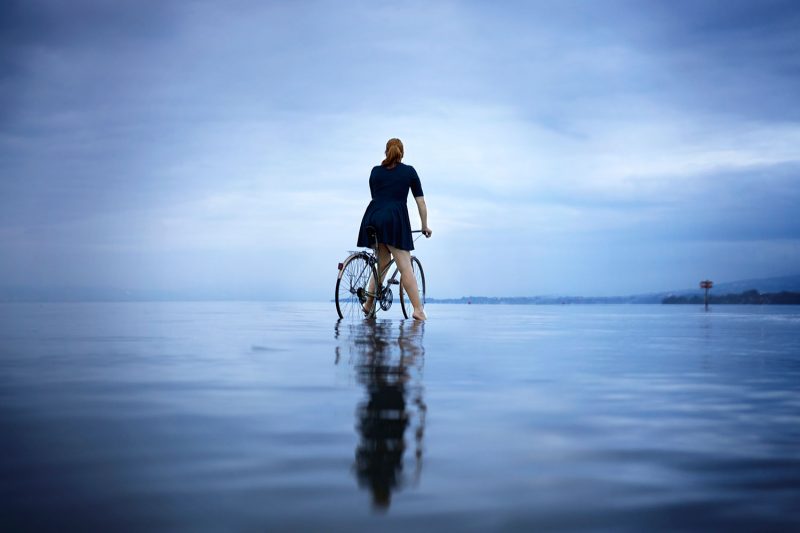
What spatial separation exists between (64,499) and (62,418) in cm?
124

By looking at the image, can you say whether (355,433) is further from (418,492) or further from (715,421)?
(715,421)

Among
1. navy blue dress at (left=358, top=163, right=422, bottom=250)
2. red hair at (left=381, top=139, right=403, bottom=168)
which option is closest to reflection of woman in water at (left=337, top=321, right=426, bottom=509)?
navy blue dress at (left=358, top=163, right=422, bottom=250)

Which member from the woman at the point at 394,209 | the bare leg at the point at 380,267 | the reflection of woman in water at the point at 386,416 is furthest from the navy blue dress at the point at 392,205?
the reflection of woman in water at the point at 386,416

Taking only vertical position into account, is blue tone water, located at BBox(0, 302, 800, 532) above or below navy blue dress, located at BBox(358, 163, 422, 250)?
below

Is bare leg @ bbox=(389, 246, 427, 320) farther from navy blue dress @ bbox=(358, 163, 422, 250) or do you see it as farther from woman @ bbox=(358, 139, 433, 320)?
navy blue dress @ bbox=(358, 163, 422, 250)

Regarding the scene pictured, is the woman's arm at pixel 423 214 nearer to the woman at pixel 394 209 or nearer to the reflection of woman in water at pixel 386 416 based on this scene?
the woman at pixel 394 209

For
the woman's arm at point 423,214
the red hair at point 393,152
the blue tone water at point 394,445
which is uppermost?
the red hair at point 393,152

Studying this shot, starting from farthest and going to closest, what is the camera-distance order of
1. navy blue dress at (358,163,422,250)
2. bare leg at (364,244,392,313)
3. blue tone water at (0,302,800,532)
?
bare leg at (364,244,392,313)
navy blue dress at (358,163,422,250)
blue tone water at (0,302,800,532)

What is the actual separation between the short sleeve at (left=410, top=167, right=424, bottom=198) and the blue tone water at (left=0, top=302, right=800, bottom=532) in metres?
6.29

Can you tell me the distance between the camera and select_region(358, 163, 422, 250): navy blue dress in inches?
443

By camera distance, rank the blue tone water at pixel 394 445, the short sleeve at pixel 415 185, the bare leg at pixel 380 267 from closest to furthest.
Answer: the blue tone water at pixel 394 445 < the short sleeve at pixel 415 185 < the bare leg at pixel 380 267

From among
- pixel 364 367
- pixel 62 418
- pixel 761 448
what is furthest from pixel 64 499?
pixel 364 367

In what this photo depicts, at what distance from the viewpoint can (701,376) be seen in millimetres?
4730

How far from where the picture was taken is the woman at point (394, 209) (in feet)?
37.0
